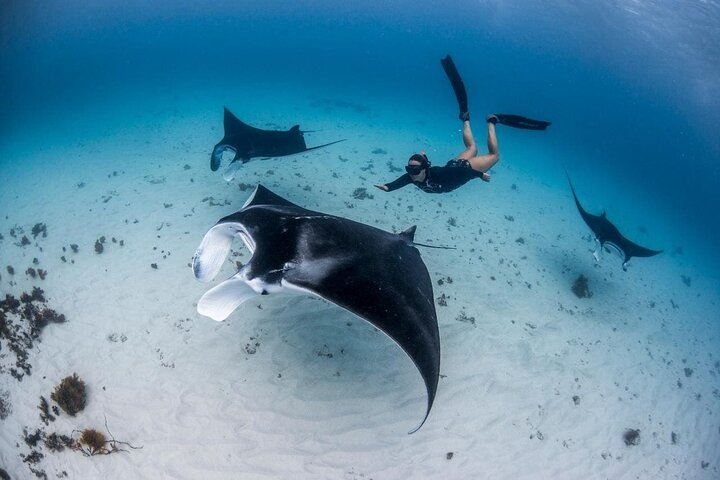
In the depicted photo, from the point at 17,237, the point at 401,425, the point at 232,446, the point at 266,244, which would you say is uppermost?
the point at 266,244

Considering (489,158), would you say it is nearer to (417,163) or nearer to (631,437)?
(417,163)

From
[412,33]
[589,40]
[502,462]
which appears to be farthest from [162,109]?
[412,33]

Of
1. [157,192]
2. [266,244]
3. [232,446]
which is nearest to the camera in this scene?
[266,244]

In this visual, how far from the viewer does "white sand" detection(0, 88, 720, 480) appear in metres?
5.06

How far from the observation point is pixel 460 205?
1430 cm

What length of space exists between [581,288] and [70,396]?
1251 centimetres

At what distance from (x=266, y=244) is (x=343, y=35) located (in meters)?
125

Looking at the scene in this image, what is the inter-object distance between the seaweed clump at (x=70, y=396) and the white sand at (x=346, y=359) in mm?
214

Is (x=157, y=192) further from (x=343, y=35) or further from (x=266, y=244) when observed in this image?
(x=343, y=35)

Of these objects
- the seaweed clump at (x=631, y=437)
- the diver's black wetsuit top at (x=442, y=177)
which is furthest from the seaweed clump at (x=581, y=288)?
the diver's black wetsuit top at (x=442, y=177)

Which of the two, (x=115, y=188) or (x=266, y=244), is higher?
(x=266, y=244)

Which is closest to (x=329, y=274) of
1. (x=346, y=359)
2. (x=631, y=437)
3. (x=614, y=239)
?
(x=346, y=359)

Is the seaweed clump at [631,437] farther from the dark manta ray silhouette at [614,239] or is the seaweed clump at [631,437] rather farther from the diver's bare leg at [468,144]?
the diver's bare leg at [468,144]

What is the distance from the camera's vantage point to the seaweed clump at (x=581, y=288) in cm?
1022
